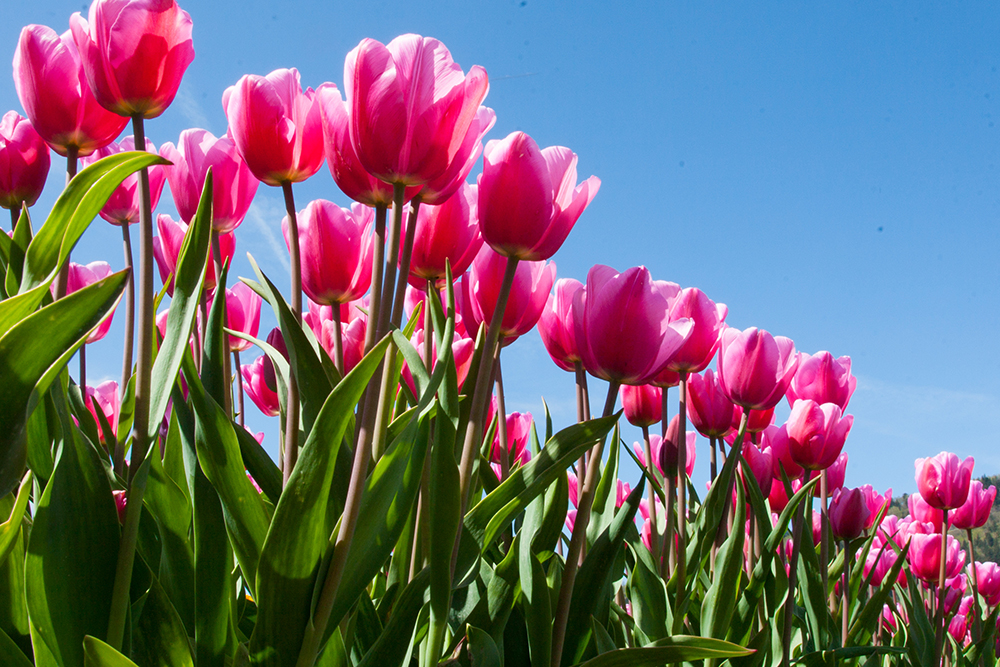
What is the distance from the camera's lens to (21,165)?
125 centimetres

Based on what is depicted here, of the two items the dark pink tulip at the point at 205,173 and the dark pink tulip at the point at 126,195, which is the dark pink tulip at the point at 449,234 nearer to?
the dark pink tulip at the point at 205,173

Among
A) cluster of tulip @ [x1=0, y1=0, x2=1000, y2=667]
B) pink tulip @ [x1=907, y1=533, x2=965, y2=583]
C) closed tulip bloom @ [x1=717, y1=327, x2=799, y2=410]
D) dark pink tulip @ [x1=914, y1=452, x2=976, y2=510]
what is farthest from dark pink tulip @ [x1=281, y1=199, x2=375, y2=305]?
pink tulip @ [x1=907, y1=533, x2=965, y2=583]

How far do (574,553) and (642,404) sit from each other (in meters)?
0.96

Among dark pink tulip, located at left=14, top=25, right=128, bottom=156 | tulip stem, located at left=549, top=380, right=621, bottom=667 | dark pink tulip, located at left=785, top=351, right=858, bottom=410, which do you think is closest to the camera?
tulip stem, located at left=549, top=380, right=621, bottom=667

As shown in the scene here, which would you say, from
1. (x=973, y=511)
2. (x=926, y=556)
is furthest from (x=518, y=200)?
(x=973, y=511)

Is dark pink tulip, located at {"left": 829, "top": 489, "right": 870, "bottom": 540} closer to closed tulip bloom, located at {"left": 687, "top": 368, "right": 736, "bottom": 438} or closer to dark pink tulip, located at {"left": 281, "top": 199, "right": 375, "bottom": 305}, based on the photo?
closed tulip bloom, located at {"left": 687, "top": 368, "right": 736, "bottom": 438}

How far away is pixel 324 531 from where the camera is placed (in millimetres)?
700

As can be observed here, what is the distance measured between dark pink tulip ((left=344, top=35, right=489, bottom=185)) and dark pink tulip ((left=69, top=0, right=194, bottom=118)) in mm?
235

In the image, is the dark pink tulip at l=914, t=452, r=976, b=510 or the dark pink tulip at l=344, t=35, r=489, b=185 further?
the dark pink tulip at l=914, t=452, r=976, b=510

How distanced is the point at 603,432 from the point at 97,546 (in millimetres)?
557

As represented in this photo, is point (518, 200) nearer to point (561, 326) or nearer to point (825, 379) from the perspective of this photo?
point (561, 326)

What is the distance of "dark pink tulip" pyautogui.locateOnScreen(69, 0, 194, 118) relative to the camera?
0.86 metres

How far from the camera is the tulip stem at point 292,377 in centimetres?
91

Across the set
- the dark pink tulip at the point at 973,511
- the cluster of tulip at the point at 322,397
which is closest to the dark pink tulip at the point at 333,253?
the cluster of tulip at the point at 322,397
